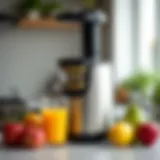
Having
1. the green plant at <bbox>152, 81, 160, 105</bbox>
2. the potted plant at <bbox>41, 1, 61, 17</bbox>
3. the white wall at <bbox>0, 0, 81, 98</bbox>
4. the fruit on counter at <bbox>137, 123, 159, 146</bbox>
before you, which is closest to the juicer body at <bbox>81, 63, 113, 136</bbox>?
the fruit on counter at <bbox>137, 123, 159, 146</bbox>

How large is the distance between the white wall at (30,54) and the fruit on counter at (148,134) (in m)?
1.75

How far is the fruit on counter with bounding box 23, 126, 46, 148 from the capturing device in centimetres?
139

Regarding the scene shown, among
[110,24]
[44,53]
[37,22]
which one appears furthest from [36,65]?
[110,24]

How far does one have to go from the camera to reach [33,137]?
4.58 ft

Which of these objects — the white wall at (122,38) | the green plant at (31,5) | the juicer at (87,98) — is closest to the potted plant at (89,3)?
the white wall at (122,38)

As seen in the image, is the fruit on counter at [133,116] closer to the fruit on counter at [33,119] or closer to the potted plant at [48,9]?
the fruit on counter at [33,119]

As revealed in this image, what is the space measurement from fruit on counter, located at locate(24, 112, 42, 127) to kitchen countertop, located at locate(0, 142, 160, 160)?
11 cm

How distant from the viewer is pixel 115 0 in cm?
311

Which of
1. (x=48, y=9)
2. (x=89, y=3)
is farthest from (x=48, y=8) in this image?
(x=89, y=3)

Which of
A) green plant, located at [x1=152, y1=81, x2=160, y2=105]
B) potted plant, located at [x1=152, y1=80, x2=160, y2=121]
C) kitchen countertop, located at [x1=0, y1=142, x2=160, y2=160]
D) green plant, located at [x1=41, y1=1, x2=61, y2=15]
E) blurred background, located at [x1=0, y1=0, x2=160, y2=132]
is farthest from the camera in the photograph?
blurred background, located at [x1=0, y1=0, x2=160, y2=132]

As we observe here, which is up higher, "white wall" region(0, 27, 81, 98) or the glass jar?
"white wall" region(0, 27, 81, 98)

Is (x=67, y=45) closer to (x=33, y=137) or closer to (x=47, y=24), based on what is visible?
(x=47, y=24)

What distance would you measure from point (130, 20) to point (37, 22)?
0.68 metres

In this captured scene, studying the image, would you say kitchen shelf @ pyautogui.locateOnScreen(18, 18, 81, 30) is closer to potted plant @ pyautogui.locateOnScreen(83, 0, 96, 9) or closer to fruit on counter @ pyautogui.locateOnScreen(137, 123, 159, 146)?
potted plant @ pyautogui.locateOnScreen(83, 0, 96, 9)
